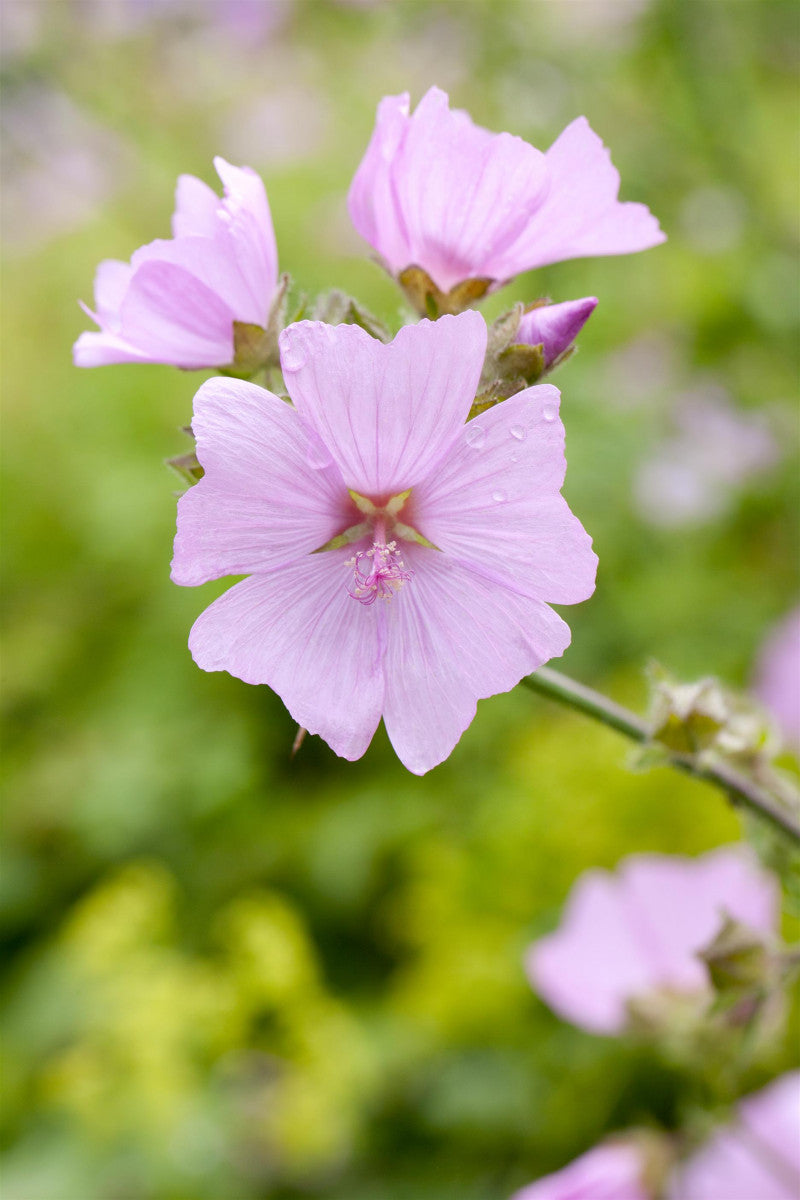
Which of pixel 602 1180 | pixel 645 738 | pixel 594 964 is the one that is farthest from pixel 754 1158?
pixel 645 738

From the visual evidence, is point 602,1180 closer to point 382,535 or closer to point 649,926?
point 649,926

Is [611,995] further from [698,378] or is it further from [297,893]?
[698,378]

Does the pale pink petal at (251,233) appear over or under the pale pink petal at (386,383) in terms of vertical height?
over

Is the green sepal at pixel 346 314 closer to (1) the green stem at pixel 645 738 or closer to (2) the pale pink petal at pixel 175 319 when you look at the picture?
(2) the pale pink petal at pixel 175 319

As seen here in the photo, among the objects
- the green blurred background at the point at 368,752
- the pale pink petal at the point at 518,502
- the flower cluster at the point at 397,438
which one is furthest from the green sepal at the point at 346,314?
the green blurred background at the point at 368,752

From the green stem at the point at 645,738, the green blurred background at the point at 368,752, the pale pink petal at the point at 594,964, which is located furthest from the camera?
the green blurred background at the point at 368,752

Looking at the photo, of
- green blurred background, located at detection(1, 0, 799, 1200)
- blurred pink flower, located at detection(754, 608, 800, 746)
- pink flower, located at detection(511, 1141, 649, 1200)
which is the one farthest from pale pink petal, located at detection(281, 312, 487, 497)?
blurred pink flower, located at detection(754, 608, 800, 746)

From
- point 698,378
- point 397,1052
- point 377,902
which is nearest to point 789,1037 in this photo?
point 397,1052
